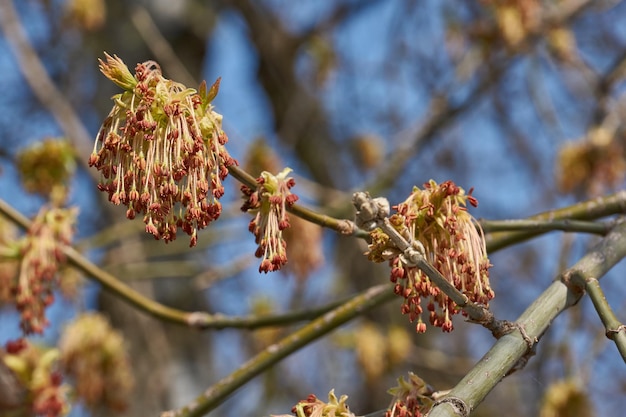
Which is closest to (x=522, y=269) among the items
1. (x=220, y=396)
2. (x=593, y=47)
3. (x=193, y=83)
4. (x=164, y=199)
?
(x=593, y=47)

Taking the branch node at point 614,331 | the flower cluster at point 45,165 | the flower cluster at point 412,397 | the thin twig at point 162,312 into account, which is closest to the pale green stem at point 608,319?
the branch node at point 614,331

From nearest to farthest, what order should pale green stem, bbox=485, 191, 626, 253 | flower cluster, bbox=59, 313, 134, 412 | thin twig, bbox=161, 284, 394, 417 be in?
thin twig, bbox=161, 284, 394, 417, pale green stem, bbox=485, 191, 626, 253, flower cluster, bbox=59, 313, 134, 412

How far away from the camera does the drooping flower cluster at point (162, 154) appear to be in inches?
52.3

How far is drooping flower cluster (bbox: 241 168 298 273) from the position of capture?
54.7 inches

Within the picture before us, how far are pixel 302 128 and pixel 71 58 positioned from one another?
1.94 meters

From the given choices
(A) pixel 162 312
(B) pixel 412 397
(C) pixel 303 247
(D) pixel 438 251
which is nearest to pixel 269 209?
(D) pixel 438 251

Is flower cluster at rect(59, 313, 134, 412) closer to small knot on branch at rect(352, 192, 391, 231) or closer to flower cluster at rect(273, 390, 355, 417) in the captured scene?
flower cluster at rect(273, 390, 355, 417)

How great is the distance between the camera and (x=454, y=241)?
143 centimetres

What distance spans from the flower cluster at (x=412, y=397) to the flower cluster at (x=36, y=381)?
152 centimetres

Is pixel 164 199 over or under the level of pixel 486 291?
over

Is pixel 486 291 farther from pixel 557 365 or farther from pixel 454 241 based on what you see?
pixel 557 365

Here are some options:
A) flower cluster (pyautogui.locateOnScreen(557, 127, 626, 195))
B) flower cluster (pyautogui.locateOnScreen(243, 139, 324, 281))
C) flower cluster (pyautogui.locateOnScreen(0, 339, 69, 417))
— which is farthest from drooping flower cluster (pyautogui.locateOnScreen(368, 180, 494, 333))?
flower cluster (pyautogui.locateOnScreen(557, 127, 626, 195))

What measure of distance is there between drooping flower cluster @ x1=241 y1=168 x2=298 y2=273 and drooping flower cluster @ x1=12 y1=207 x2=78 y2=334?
3.40 feet

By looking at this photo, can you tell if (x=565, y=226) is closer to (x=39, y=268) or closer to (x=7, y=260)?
(x=39, y=268)
